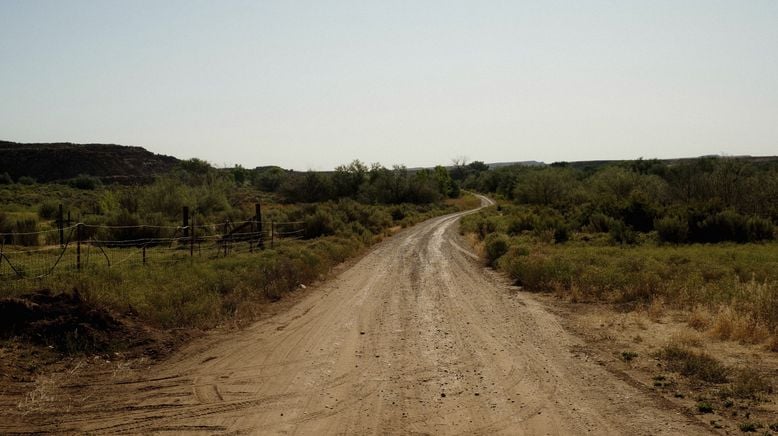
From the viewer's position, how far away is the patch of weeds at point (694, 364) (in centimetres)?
813

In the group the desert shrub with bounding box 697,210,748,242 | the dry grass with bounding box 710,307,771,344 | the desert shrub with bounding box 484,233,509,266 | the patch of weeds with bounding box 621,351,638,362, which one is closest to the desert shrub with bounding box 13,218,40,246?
the desert shrub with bounding box 484,233,509,266

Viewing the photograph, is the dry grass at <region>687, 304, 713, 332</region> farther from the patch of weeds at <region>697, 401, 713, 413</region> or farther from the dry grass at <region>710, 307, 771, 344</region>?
the patch of weeds at <region>697, 401, 713, 413</region>

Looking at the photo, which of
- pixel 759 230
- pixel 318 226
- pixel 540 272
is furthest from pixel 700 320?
pixel 318 226

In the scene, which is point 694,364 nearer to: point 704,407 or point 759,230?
point 704,407

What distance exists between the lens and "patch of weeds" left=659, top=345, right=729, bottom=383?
8133 millimetres

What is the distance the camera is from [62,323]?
32.8 feet

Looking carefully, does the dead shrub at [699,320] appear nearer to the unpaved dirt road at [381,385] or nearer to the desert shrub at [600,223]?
the unpaved dirt road at [381,385]

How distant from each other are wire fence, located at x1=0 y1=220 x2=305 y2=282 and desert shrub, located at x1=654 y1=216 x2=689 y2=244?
20.3 m

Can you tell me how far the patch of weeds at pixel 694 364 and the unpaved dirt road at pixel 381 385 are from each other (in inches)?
43.2

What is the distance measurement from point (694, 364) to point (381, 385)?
483 centimetres

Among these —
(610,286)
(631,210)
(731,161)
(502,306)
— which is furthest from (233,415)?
(731,161)

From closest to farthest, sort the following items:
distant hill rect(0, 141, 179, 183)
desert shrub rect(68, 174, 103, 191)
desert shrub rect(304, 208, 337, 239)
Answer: desert shrub rect(304, 208, 337, 239) → desert shrub rect(68, 174, 103, 191) → distant hill rect(0, 141, 179, 183)

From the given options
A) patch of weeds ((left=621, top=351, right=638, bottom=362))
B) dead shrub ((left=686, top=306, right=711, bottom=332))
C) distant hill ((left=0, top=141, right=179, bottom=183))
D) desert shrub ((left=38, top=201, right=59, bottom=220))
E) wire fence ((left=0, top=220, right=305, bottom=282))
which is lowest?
patch of weeds ((left=621, top=351, right=638, bottom=362))

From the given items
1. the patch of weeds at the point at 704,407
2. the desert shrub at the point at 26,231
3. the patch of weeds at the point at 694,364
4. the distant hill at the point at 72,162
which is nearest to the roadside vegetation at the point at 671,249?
the patch of weeds at the point at 694,364
